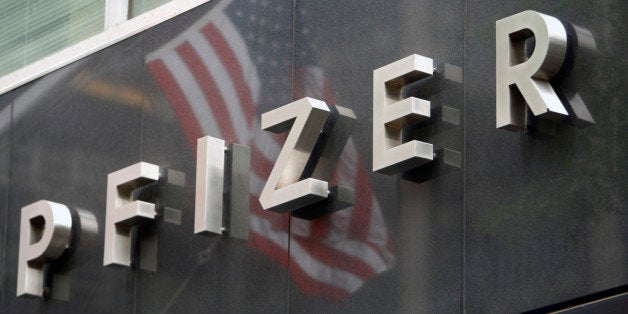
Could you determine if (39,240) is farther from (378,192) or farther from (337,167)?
(378,192)

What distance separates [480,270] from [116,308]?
4105 millimetres

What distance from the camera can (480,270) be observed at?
9.41 meters

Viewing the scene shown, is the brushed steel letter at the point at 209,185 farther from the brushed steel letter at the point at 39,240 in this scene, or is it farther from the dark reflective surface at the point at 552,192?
the dark reflective surface at the point at 552,192

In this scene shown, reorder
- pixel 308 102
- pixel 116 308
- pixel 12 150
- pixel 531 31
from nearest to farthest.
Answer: pixel 531 31 < pixel 308 102 < pixel 116 308 < pixel 12 150

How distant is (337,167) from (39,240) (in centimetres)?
352

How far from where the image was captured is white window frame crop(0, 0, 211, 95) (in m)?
12.9

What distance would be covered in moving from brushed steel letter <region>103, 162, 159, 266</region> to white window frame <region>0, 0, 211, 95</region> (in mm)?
1400

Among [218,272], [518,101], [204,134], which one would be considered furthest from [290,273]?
[518,101]

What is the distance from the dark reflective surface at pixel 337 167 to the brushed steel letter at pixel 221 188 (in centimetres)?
11

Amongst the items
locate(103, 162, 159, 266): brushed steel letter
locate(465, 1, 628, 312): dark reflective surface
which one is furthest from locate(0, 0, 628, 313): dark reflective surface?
locate(103, 162, 159, 266): brushed steel letter

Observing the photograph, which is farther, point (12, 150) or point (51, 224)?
point (12, 150)

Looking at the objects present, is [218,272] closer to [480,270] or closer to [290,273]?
[290,273]

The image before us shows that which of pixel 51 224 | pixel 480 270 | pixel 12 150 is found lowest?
pixel 480 270

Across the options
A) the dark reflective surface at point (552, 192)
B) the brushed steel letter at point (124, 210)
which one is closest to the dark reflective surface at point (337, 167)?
the dark reflective surface at point (552, 192)
